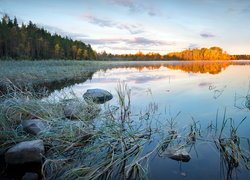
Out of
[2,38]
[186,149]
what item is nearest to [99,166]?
[186,149]

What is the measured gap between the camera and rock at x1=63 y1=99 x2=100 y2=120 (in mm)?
6375

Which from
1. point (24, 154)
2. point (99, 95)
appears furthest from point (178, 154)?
point (99, 95)

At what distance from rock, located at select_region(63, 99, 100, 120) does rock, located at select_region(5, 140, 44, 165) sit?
7.00ft

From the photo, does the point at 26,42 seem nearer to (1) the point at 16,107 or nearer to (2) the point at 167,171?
(1) the point at 16,107

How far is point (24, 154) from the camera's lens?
13.3ft

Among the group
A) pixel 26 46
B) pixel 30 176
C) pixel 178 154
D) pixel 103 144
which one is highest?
pixel 26 46

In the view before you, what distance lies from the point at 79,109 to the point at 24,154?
2.64 metres

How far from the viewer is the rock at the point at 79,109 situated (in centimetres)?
638

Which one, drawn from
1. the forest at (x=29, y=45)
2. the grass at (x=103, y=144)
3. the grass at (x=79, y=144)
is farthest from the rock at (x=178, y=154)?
the forest at (x=29, y=45)

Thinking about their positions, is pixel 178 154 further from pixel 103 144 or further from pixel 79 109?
pixel 79 109

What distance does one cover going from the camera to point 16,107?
223 inches

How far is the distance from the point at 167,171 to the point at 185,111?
4126mm

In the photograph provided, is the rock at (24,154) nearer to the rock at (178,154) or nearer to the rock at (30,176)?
the rock at (30,176)

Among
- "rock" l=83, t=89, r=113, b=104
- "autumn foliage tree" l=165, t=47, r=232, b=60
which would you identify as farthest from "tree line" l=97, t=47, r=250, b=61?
"rock" l=83, t=89, r=113, b=104
